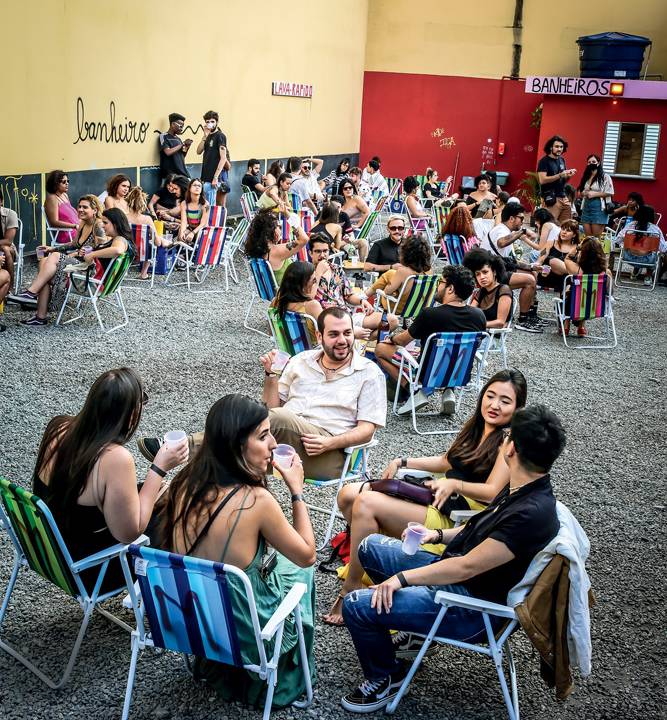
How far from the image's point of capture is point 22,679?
10.0 ft

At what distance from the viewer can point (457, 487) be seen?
3596 mm

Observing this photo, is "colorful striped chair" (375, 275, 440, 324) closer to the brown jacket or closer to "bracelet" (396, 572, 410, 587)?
"bracelet" (396, 572, 410, 587)

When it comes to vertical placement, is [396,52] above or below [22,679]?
above

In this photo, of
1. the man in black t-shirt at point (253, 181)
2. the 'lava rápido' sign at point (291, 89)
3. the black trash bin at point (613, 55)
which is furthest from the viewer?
the black trash bin at point (613, 55)

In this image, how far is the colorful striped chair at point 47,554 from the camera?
279cm

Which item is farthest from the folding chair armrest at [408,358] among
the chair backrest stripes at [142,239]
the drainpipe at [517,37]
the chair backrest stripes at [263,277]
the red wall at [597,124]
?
the drainpipe at [517,37]

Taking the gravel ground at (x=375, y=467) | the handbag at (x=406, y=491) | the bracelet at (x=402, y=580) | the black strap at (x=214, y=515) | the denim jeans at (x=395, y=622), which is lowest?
the gravel ground at (x=375, y=467)

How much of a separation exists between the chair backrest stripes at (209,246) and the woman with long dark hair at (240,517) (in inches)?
268

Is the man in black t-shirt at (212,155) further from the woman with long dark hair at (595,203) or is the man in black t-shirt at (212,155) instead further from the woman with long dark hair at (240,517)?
the woman with long dark hair at (240,517)

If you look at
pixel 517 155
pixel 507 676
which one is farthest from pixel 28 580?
pixel 517 155

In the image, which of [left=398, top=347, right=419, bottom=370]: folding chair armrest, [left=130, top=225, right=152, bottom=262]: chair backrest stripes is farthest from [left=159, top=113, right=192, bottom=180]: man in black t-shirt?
[left=398, top=347, right=419, bottom=370]: folding chair armrest

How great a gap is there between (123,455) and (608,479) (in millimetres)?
3287

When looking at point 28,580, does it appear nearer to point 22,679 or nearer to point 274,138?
point 22,679

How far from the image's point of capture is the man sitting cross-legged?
4.12 meters
